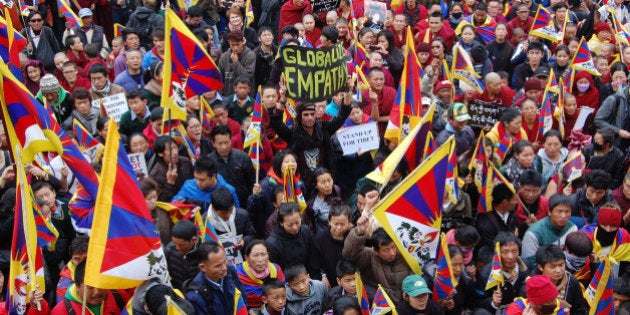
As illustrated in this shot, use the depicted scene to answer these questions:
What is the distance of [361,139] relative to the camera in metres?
9.33

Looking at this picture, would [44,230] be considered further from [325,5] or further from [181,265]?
[325,5]

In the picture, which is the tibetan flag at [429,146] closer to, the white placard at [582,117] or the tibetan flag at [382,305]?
the tibetan flag at [382,305]

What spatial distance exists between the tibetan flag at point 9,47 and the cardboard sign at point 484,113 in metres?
4.62

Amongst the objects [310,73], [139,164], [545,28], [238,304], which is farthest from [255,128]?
[545,28]

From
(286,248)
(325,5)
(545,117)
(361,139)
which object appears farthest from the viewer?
(325,5)

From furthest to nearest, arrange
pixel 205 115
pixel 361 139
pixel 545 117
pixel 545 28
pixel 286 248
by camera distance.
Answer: pixel 545 28, pixel 545 117, pixel 205 115, pixel 361 139, pixel 286 248

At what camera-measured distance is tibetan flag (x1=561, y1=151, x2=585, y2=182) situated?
9148mm

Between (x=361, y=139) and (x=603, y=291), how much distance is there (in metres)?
3.33

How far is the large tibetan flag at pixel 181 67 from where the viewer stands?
27.9 ft

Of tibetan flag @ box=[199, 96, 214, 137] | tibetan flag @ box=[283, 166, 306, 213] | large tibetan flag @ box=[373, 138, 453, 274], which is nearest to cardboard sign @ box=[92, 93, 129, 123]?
tibetan flag @ box=[199, 96, 214, 137]

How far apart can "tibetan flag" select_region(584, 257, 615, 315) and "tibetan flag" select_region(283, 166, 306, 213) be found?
2608mm

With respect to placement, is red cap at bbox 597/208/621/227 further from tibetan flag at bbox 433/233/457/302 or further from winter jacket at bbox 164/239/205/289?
winter jacket at bbox 164/239/205/289

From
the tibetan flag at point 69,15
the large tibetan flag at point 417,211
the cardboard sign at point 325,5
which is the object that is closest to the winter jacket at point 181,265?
the large tibetan flag at point 417,211

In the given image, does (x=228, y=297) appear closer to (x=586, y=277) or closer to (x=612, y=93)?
(x=586, y=277)
